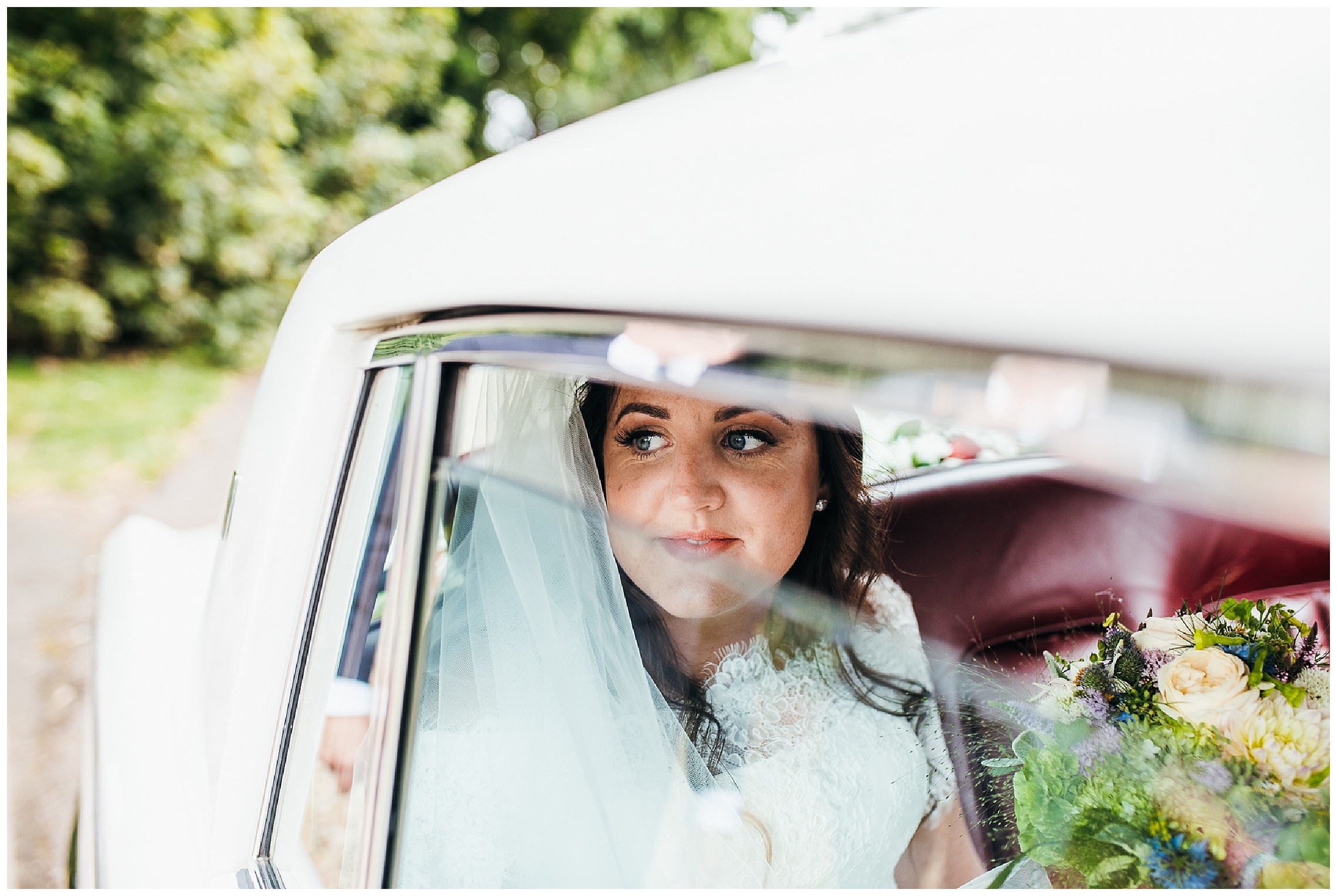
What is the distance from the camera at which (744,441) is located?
0.99m

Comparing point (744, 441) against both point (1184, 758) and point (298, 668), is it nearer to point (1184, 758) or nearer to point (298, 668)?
point (1184, 758)

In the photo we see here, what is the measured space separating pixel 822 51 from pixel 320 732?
4.21 ft

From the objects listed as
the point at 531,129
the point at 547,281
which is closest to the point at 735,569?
the point at 547,281

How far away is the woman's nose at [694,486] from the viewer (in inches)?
41.4

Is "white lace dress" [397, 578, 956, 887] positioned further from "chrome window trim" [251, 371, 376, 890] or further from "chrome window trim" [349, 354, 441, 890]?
"chrome window trim" [251, 371, 376, 890]

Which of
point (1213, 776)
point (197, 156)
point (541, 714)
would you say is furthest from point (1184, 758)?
point (197, 156)

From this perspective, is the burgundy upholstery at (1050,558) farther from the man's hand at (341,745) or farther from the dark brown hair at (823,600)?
the man's hand at (341,745)

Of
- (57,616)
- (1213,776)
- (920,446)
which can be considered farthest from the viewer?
(57,616)

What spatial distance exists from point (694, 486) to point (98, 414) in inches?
315

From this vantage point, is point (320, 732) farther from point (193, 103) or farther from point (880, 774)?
point (193, 103)

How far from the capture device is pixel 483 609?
1.10 metres

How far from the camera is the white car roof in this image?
486 millimetres

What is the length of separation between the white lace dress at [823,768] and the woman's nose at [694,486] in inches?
9.7

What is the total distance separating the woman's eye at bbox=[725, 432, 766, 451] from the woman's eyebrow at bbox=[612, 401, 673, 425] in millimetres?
83
